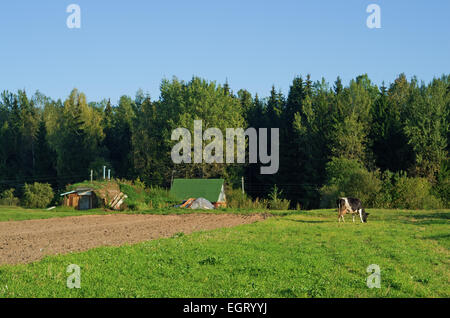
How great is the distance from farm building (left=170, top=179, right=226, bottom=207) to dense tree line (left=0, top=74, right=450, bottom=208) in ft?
41.5

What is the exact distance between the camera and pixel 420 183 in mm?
43375

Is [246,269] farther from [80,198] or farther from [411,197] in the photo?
[80,198]

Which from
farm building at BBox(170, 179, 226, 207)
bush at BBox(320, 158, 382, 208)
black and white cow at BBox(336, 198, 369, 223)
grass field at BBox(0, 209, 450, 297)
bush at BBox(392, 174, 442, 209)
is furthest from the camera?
farm building at BBox(170, 179, 226, 207)

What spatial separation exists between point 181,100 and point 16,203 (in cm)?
2901

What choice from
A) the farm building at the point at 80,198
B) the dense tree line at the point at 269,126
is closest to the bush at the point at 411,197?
the dense tree line at the point at 269,126

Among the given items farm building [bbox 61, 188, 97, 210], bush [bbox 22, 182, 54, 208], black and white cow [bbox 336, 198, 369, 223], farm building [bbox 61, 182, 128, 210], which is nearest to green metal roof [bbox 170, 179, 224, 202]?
farm building [bbox 61, 182, 128, 210]

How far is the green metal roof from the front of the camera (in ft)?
175

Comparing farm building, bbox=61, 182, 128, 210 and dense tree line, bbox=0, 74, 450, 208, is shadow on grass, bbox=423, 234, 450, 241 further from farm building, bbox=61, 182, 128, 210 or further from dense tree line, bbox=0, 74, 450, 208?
farm building, bbox=61, 182, 128, 210

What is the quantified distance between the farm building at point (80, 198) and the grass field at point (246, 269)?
3650 centimetres

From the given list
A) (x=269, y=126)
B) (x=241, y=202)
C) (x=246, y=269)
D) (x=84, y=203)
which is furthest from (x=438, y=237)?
(x=269, y=126)

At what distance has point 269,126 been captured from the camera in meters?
75.7

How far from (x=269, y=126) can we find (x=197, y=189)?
82.0 ft

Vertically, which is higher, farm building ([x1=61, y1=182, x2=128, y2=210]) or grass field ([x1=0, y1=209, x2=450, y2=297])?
grass field ([x1=0, y1=209, x2=450, y2=297])
